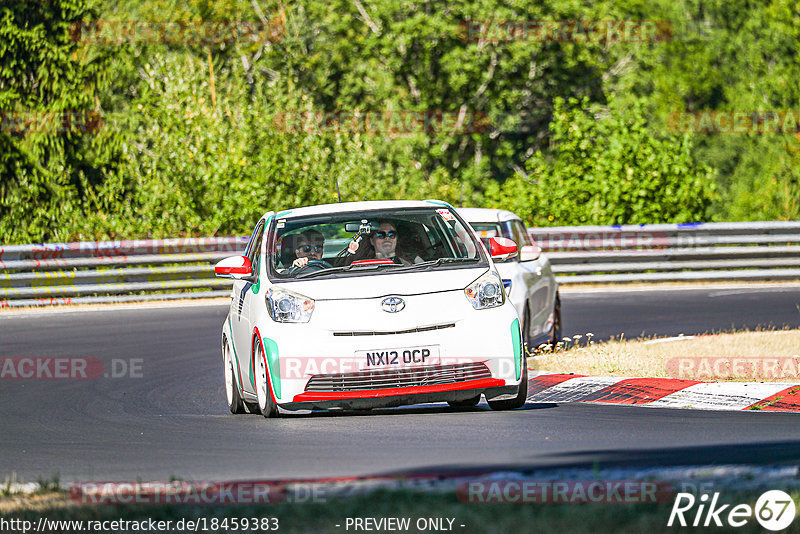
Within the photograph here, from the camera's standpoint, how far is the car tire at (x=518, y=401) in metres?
9.70

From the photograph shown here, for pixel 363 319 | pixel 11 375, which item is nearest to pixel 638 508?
pixel 363 319

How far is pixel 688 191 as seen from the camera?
28000 millimetres

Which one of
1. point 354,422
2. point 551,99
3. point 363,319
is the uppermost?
point 363,319

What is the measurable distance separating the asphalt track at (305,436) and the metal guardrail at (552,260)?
9.05 metres

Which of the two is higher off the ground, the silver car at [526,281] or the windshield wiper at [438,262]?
the windshield wiper at [438,262]

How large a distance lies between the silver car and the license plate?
11.2 feet

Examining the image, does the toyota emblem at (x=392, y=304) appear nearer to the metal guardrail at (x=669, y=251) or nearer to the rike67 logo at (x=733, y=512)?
the rike67 logo at (x=733, y=512)

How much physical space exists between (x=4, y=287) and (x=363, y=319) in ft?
49.4

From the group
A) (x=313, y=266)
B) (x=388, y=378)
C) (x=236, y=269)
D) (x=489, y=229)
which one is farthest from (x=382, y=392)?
(x=489, y=229)

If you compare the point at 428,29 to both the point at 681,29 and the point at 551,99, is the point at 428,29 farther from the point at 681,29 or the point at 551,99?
the point at 681,29

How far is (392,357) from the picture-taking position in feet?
30.2

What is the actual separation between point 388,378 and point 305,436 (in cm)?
72

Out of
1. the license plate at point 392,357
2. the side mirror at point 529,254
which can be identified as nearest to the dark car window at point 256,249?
the license plate at point 392,357

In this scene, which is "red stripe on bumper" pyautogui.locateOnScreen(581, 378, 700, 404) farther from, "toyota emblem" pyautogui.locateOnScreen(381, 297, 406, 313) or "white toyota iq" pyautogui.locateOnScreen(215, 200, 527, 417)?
"toyota emblem" pyautogui.locateOnScreen(381, 297, 406, 313)
